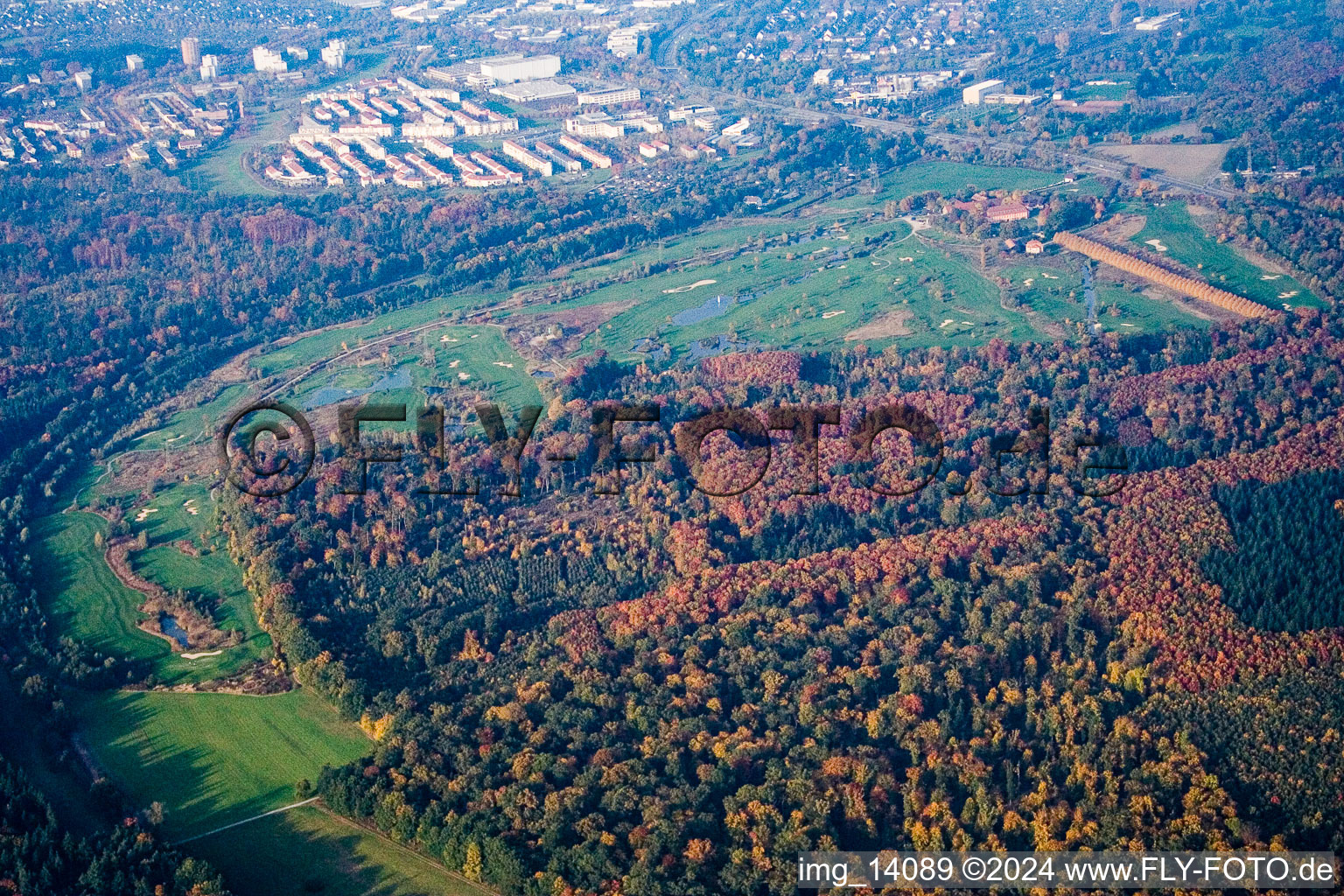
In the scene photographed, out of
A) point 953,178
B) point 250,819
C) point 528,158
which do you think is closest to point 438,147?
point 528,158

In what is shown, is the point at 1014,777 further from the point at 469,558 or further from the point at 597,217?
the point at 597,217

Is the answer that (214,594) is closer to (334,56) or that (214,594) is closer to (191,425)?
(191,425)

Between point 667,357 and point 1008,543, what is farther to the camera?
point 667,357

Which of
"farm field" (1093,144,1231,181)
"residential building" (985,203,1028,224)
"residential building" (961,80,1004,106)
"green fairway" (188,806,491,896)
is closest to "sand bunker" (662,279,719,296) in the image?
"residential building" (985,203,1028,224)

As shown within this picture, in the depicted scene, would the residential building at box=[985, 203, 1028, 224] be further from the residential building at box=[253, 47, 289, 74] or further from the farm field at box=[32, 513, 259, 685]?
the residential building at box=[253, 47, 289, 74]

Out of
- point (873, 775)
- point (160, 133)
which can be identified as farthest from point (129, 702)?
point (160, 133)

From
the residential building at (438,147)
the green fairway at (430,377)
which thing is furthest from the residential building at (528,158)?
the green fairway at (430,377)
